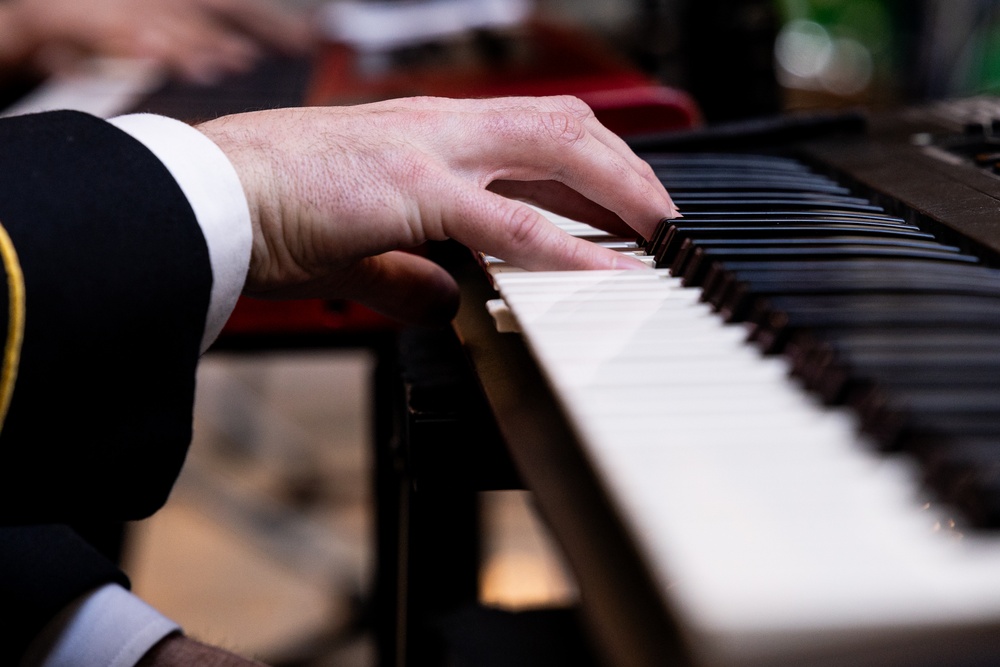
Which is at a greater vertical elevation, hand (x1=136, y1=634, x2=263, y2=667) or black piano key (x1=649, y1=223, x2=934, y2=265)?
black piano key (x1=649, y1=223, x2=934, y2=265)

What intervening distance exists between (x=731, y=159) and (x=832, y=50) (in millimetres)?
3769

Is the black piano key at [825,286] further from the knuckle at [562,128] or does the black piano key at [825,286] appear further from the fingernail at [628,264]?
the knuckle at [562,128]

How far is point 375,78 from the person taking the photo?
1.50 m

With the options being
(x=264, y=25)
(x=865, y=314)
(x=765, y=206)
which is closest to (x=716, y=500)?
(x=865, y=314)

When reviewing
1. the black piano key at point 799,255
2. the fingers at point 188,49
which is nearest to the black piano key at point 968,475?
the black piano key at point 799,255

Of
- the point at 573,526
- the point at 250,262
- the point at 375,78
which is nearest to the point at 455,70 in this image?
the point at 375,78

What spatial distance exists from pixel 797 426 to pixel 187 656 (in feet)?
1.59

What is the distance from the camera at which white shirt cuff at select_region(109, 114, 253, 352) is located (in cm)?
56

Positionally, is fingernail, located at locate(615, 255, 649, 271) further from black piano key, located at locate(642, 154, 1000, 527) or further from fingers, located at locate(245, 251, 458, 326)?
fingers, located at locate(245, 251, 458, 326)

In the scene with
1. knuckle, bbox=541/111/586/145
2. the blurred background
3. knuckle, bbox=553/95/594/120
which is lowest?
the blurred background

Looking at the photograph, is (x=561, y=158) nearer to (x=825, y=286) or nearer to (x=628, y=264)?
(x=628, y=264)

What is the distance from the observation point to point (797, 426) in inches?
14.7

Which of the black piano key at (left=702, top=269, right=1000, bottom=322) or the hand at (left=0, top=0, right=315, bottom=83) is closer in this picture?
the black piano key at (left=702, top=269, right=1000, bottom=322)

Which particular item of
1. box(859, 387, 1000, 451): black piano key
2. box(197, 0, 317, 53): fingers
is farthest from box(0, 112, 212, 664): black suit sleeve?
box(197, 0, 317, 53): fingers
